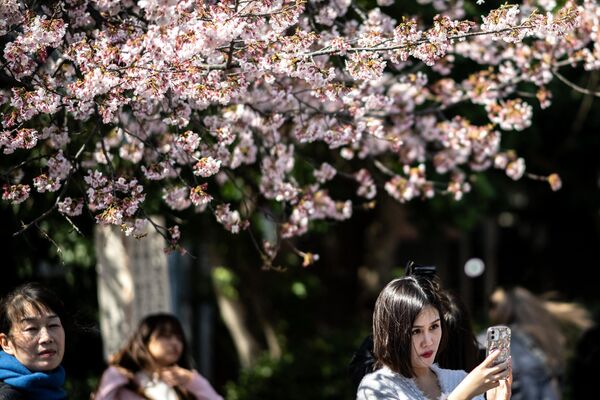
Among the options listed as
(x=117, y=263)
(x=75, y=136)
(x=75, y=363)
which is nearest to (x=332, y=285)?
(x=75, y=363)

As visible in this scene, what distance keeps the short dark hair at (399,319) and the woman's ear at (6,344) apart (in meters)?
1.68

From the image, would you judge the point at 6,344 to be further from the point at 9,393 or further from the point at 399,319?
the point at 399,319

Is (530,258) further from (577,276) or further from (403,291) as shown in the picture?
(403,291)

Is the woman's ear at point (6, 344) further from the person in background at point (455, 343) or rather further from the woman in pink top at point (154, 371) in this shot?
the person in background at point (455, 343)

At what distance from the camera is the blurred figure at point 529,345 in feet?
23.9

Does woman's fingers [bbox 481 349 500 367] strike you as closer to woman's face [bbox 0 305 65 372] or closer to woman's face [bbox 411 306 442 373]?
woman's face [bbox 411 306 442 373]

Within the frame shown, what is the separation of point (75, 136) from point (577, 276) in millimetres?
11205

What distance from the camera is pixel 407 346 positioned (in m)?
4.35

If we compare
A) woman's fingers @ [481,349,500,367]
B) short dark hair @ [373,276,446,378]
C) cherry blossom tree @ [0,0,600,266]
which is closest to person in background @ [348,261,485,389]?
short dark hair @ [373,276,446,378]

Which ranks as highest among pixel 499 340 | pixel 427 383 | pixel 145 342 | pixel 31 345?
pixel 145 342

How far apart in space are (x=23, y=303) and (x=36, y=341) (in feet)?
0.66

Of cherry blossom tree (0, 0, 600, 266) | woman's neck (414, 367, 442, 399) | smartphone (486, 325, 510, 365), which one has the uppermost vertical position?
cherry blossom tree (0, 0, 600, 266)

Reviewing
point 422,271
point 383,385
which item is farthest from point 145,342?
point 383,385

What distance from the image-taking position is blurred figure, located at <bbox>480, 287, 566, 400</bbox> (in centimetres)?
729
